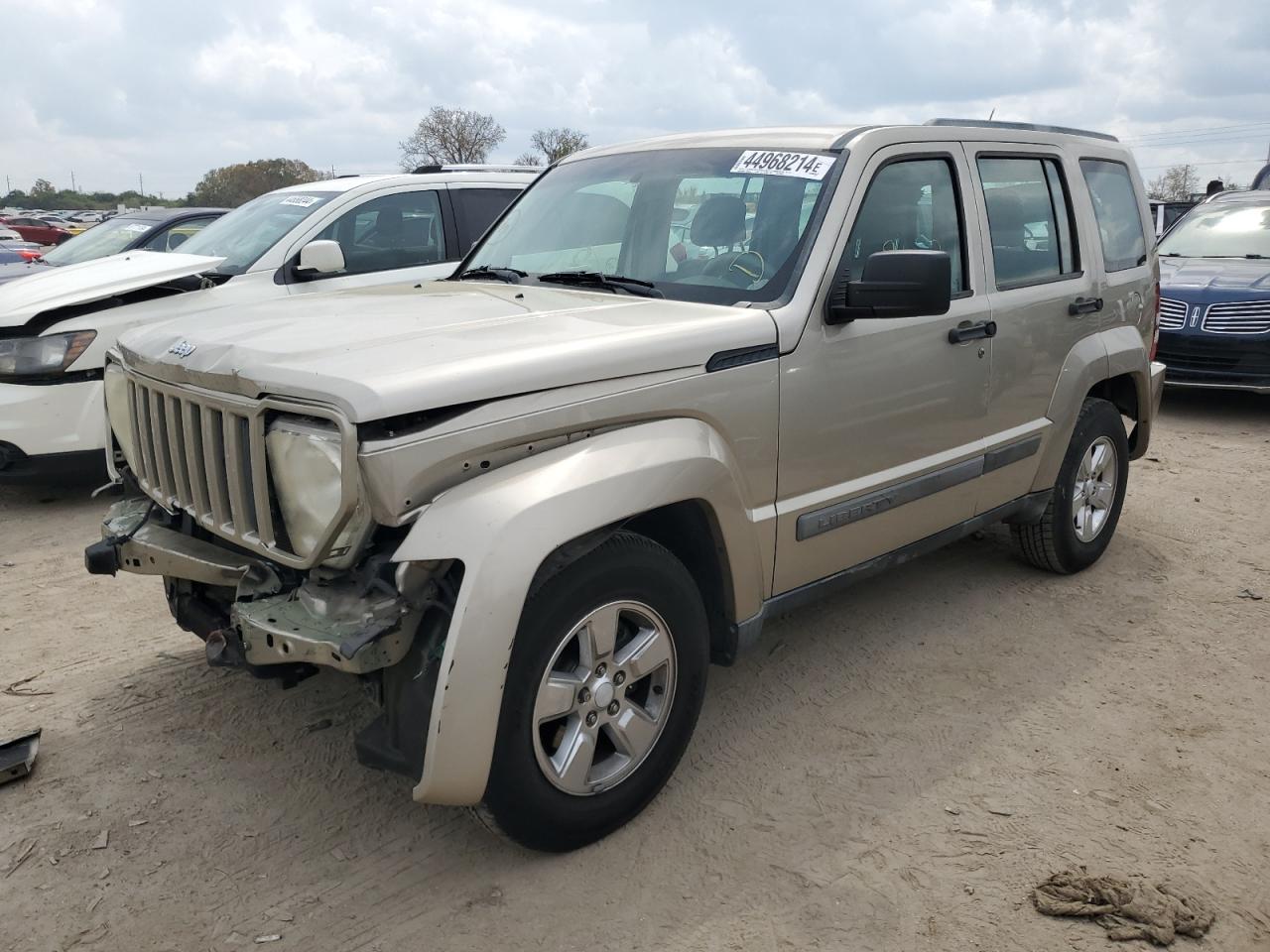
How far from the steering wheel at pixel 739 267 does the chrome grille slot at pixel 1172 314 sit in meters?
6.67

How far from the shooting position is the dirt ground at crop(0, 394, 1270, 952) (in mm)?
2646

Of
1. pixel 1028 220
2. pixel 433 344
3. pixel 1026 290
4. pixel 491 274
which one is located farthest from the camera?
pixel 1028 220

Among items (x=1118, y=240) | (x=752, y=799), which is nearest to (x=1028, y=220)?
(x=1118, y=240)

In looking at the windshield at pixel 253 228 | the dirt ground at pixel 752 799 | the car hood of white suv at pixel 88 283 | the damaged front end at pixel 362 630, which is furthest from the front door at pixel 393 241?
the damaged front end at pixel 362 630

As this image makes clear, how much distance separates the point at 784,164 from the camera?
3615 millimetres

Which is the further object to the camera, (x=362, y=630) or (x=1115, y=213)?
(x=1115, y=213)

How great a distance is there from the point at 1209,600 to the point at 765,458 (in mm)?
2758

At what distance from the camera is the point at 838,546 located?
3.57m

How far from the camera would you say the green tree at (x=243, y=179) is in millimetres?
47803

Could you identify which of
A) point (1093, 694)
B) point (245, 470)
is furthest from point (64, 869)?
point (1093, 694)

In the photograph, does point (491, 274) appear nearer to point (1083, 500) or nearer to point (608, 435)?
point (608, 435)

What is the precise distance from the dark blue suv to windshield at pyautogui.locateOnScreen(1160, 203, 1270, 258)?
0.05 feet

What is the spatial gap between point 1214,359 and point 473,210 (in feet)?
20.2

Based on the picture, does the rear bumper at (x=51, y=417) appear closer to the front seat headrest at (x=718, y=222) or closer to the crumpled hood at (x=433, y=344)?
the crumpled hood at (x=433, y=344)
